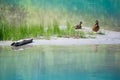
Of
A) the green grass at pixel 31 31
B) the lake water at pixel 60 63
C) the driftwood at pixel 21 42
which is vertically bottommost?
the lake water at pixel 60 63

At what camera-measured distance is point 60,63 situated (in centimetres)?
290

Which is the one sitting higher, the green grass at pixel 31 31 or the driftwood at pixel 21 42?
the green grass at pixel 31 31

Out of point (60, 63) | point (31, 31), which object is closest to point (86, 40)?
point (60, 63)

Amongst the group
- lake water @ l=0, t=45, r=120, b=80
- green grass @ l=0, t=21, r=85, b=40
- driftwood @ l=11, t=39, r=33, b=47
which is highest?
green grass @ l=0, t=21, r=85, b=40

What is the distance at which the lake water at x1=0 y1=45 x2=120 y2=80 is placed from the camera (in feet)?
9.43

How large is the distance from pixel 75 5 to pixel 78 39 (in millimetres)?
285

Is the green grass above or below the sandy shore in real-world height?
above

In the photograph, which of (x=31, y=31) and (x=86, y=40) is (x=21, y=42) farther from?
(x=86, y=40)

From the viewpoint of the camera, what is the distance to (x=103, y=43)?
9.68 ft

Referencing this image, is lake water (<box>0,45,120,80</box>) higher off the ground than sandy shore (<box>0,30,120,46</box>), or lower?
lower

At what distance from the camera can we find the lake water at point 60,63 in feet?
9.43

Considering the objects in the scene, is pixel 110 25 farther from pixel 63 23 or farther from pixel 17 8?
pixel 17 8

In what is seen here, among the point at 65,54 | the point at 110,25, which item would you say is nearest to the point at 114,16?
the point at 110,25

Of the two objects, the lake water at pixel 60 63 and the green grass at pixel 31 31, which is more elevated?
the green grass at pixel 31 31
